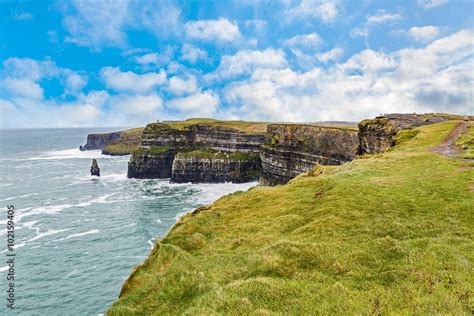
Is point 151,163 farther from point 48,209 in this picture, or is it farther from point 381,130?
point 381,130

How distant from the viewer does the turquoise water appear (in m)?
37.0

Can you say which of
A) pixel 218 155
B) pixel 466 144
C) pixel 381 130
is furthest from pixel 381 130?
pixel 218 155

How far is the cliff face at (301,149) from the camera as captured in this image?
95.2 meters

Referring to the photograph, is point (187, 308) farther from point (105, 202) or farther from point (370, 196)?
point (105, 202)

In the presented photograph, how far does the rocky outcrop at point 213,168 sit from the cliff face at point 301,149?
24.9 feet

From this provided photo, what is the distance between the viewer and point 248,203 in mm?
25844

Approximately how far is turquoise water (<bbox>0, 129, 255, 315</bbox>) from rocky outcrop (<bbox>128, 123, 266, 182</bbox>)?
6.97 metres

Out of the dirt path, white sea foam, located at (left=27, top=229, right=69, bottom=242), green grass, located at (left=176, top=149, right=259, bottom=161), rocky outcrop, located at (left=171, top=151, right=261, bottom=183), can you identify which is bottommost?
white sea foam, located at (left=27, top=229, right=69, bottom=242)

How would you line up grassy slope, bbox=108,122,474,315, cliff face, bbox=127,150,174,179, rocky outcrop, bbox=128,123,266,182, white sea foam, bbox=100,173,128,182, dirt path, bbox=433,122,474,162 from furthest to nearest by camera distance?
cliff face, bbox=127,150,174,179 < white sea foam, bbox=100,173,128,182 < rocky outcrop, bbox=128,123,266,182 < dirt path, bbox=433,122,474,162 < grassy slope, bbox=108,122,474,315

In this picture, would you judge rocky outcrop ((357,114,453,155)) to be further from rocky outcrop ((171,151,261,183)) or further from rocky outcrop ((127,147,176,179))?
rocky outcrop ((127,147,176,179))

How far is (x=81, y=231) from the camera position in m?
59.4

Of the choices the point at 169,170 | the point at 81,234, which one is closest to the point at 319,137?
the point at 169,170

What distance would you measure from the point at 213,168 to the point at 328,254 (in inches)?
4147

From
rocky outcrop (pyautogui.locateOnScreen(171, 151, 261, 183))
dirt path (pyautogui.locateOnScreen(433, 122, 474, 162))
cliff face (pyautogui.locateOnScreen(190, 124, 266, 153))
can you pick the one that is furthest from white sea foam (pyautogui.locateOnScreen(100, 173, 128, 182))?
dirt path (pyautogui.locateOnScreen(433, 122, 474, 162))
